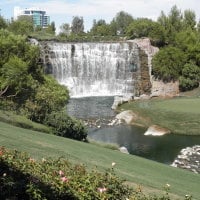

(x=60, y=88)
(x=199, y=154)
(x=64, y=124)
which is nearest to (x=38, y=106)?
(x=64, y=124)

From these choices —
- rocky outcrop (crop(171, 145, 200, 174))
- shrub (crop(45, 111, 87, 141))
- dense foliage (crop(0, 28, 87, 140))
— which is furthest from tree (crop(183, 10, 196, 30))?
shrub (crop(45, 111, 87, 141))

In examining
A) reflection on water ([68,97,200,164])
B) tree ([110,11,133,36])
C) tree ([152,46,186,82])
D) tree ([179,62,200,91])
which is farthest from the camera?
tree ([110,11,133,36])

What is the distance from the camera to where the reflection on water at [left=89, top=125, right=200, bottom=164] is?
103 ft

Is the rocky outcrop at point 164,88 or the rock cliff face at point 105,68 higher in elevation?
the rock cliff face at point 105,68

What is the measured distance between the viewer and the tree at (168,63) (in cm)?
6203

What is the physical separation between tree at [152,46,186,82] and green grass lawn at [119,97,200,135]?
41.6 feet

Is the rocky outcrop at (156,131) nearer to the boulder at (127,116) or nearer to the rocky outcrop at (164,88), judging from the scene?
the boulder at (127,116)

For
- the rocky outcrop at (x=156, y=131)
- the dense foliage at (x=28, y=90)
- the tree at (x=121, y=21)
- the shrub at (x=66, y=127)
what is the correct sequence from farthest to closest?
the tree at (x=121, y=21)
the rocky outcrop at (x=156, y=131)
the dense foliage at (x=28, y=90)
the shrub at (x=66, y=127)

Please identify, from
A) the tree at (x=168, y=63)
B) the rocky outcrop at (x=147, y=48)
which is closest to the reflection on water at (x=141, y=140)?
the tree at (x=168, y=63)

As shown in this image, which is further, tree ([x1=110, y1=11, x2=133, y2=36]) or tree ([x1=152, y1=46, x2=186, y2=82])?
tree ([x1=110, y1=11, x2=133, y2=36])

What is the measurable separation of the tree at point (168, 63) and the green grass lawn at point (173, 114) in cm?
1269

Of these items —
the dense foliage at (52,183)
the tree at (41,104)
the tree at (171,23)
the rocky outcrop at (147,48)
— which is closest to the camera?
the dense foliage at (52,183)

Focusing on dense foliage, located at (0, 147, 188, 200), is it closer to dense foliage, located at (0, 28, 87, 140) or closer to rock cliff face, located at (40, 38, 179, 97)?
dense foliage, located at (0, 28, 87, 140)

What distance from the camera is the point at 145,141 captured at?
35.8 metres
